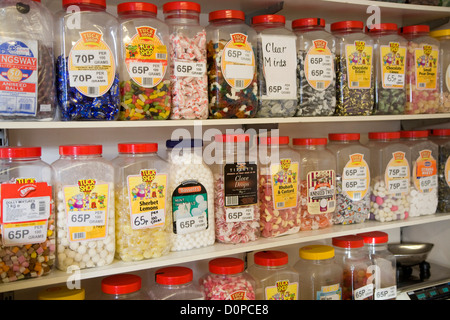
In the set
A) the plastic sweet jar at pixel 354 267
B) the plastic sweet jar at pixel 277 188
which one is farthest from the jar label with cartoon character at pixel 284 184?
the plastic sweet jar at pixel 354 267

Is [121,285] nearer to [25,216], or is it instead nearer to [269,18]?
[25,216]

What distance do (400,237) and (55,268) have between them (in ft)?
5.96

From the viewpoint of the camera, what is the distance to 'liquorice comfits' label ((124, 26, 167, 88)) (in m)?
1.32

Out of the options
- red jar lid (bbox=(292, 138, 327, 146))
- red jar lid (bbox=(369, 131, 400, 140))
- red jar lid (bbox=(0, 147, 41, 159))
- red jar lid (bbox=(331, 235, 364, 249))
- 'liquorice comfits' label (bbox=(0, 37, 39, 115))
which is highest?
'liquorice comfits' label (bbox=(0, 37, 39, 115))

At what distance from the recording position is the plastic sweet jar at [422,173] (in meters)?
1.87

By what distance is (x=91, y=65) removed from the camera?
1.25 meters

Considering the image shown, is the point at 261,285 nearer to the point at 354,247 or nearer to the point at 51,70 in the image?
the point at 354,247

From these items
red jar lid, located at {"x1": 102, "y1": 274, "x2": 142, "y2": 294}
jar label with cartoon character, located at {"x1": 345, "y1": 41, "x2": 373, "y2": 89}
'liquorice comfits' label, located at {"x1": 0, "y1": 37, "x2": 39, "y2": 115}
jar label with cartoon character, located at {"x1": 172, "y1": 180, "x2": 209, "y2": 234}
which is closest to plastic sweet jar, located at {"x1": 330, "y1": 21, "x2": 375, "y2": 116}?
jar label with cartoon character, located at {"x1": 345, "y1": 41, "x2": 373, "y2": 89}

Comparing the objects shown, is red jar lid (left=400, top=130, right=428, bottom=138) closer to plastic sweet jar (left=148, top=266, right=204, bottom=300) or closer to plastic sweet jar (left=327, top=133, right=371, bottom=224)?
plastic sweet jar (left=327, top=133, right=371, bottom=224)

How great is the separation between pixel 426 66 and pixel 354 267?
3.05ft

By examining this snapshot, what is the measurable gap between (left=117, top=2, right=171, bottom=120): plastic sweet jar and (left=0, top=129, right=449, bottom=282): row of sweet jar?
0.42ft

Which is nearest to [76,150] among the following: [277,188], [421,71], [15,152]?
[15,152]

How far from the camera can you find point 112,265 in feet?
4.32
